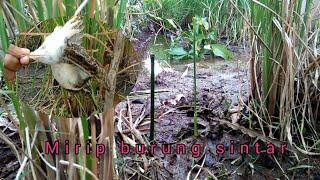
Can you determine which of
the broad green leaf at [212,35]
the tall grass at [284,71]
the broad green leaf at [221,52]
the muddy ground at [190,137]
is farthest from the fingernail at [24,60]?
the broad green leaf at [212,35]

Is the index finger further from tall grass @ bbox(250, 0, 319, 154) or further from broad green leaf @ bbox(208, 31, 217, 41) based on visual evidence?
broad green leaf @ bbox(208, 31, 217, 41)

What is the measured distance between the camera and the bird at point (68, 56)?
0.47 m

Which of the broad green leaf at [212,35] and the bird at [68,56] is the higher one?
the broad green leaf at [212,35]

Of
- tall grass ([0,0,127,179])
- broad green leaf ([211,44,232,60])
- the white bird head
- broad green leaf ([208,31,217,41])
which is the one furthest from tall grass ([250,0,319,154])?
broad green leaf ([208,31,217,41])

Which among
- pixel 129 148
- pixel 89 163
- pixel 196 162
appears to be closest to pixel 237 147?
pixel 196 162

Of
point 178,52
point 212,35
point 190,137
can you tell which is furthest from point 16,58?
point 212,35

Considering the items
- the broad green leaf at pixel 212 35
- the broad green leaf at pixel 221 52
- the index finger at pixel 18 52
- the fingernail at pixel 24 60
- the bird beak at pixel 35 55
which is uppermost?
the broad green leaf at pixel 212 35

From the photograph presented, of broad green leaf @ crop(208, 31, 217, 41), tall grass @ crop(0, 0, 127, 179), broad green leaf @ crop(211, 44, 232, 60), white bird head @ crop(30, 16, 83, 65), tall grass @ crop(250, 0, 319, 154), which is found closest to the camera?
white bird head @ crop(30, 16, 83, 65)

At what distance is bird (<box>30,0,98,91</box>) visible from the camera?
467mm

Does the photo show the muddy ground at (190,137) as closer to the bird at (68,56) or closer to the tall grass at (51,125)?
the tall grass at (51,125)

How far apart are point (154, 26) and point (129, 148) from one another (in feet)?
5.16

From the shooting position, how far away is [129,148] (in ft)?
3.32

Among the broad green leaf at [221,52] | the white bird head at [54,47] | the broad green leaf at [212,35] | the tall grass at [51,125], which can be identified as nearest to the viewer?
the white bird head at [54,47]

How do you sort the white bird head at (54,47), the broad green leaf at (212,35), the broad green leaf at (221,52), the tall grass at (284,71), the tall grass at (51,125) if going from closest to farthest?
1. the white bird head at (54,47)
2. the tall grass at (51,125)
3. the tall grass at (284,71)
4. the broad green leaf at (221,52)
5. the broad green leaf at (212,35)
